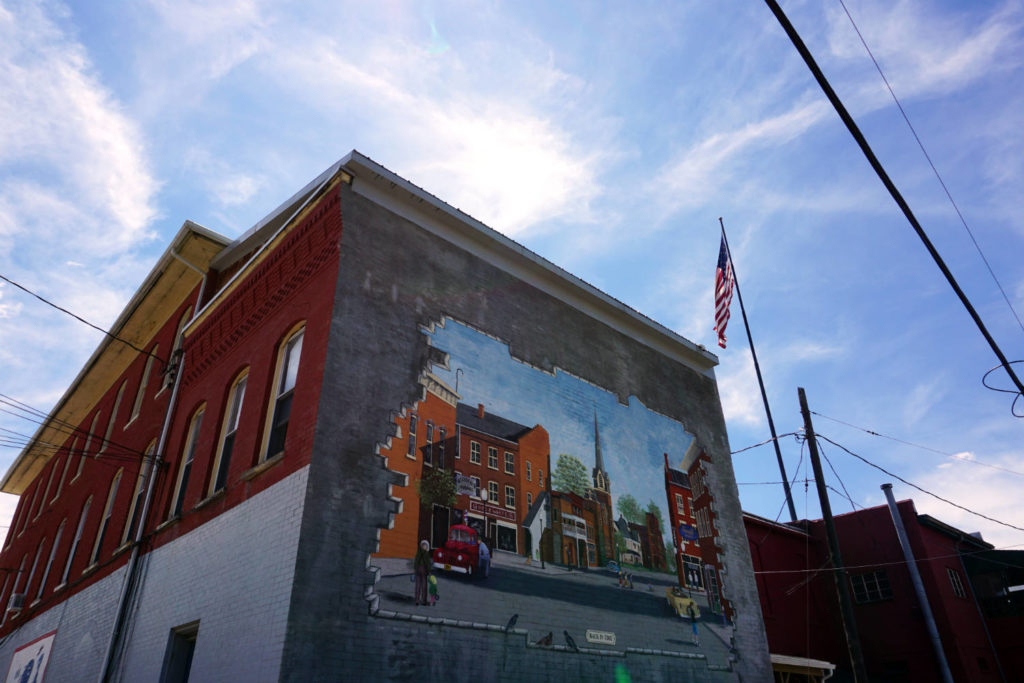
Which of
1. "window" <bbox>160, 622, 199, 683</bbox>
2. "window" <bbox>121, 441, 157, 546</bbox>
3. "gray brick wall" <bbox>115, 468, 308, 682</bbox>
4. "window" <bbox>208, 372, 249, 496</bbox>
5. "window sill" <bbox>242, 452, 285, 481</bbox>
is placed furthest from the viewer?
"window" <bbox>121, 441, 157, 546</bbox>

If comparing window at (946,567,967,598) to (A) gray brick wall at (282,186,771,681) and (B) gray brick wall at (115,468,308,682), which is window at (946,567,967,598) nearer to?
(A) gray brick wall at (282,186,771,681)

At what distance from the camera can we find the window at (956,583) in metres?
24.3

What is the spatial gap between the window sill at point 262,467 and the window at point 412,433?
1.82 metres

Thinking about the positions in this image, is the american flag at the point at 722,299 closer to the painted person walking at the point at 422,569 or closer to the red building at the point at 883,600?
the red building at the point at 883,600

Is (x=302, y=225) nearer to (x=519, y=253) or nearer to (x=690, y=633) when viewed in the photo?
(x=519, y=253)

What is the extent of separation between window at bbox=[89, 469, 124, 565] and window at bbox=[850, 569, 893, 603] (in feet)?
78.8

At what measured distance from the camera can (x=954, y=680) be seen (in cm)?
2203

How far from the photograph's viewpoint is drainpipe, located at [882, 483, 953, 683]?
2188 centimetres

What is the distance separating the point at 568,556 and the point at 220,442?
6.57 m

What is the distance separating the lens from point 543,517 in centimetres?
1195

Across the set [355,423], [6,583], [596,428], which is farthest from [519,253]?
[6,583]

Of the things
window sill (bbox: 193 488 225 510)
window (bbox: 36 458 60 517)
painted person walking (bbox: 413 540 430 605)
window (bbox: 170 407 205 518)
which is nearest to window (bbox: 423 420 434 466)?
painted person walking (bbox: 413 540 430 605)

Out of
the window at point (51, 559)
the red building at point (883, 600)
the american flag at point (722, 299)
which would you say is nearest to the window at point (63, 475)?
the window at point (51, 559)

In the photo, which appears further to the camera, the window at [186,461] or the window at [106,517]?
the window at [106,517]
